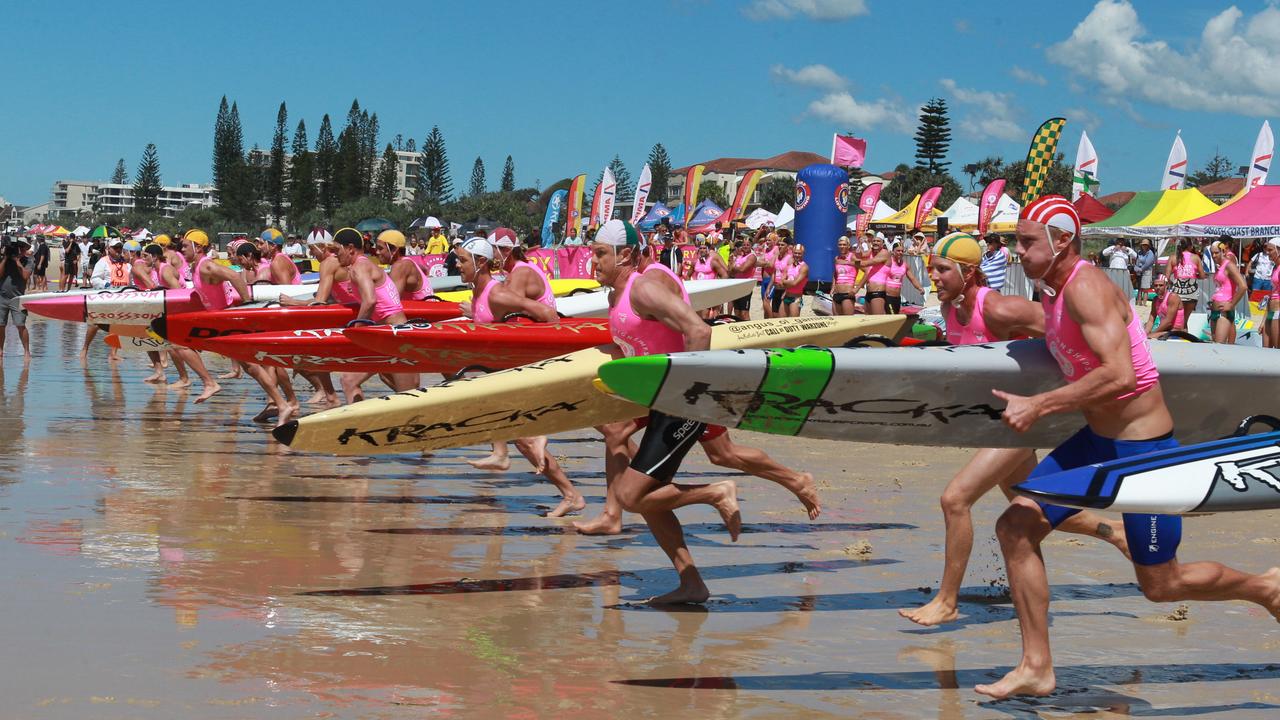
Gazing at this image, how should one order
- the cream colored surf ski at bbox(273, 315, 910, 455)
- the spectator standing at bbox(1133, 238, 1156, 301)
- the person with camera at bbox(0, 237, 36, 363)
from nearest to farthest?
the cream colored surf ski at bbox(273, 315, 910, 455) < the person with camera at bbox(0, 237, 36, 363) < the spectator standing at bbox(1133, 238, 1156, 301)

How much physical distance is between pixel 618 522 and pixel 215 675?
326cm

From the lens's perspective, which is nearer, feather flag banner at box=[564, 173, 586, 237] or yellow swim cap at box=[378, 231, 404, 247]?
yellow swim cap at box=[378, 231, 404, 247]

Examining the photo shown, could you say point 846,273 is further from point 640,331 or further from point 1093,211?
point 640,331

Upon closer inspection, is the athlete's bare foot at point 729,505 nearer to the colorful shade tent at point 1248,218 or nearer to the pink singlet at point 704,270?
the pink singlet at point 704,270

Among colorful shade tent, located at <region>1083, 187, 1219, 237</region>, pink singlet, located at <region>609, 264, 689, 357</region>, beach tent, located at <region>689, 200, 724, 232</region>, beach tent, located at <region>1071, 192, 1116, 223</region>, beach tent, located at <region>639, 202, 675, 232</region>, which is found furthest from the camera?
beach tent, located at <region>639, 202, 675, 232</region>

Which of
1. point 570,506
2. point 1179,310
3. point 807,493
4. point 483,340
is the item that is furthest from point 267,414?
point 1179,310

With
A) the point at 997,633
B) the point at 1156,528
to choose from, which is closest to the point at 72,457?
the point at 997,633

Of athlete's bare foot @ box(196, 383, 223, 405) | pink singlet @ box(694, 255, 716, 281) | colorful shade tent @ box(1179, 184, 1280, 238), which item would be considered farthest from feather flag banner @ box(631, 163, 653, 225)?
athlete's bare foot @ box(196, 383, 223, 405)

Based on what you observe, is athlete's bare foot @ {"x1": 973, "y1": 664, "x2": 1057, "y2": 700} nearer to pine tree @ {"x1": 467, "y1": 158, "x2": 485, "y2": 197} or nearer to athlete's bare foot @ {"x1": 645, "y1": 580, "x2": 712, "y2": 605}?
athlete's bare foot @ {"x1": 645, "y1": 580, "x2": 712, "y2": 605}

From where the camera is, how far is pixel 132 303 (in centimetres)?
1454

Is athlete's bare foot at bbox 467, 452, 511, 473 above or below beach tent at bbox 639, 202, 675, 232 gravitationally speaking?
below

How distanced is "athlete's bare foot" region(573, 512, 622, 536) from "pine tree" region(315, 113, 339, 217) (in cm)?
12654

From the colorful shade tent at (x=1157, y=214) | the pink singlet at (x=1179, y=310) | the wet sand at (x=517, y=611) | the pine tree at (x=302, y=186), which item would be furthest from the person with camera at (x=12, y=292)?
the pine tree at (x=302, y=186)

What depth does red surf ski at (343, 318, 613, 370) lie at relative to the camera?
33.8 feet
